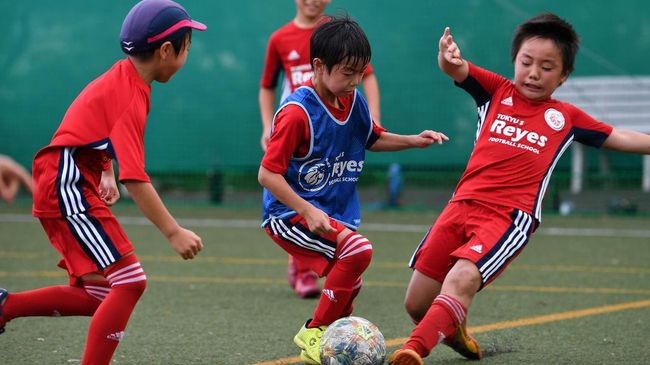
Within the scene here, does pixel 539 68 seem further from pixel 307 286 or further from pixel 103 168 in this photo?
pixel 307 286

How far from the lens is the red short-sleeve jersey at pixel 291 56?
23.7ft

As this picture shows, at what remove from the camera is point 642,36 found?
1204cm

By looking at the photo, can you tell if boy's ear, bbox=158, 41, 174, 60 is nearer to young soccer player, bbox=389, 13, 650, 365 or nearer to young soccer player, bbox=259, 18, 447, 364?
young soccer player, bbox=259, 18, 447, 364

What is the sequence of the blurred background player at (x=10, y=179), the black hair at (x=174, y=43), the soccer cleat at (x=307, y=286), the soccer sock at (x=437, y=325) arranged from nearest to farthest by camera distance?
the blurred background player at (x=10, y=179)
the black hair at (x=174, y=43)
the soccer sock at (x=437, y=325)
the soccer cleat at (x=307, y=286)

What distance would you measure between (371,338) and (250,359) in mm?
661

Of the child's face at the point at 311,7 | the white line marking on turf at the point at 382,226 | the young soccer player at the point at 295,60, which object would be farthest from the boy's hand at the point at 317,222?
the white line marking on turf at the point at 382,226

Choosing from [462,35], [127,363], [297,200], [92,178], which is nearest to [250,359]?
[127,363]

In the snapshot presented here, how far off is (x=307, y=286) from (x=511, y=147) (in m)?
A: 2.37

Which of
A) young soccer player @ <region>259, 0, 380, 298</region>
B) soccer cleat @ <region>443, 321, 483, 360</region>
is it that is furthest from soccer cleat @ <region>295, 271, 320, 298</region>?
soccer cleat @ <region>443, 321, 483, 360</region>

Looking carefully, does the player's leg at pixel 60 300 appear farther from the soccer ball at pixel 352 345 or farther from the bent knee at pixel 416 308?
the bent knee at pixel 416 308

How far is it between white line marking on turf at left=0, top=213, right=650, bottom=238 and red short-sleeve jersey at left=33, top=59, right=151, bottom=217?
6776 millimetres

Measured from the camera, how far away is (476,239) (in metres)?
4.45

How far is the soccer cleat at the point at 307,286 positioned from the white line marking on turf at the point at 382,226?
392 cm

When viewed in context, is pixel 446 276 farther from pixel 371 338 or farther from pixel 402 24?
pixel 402 24
